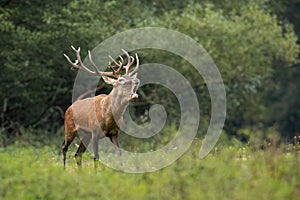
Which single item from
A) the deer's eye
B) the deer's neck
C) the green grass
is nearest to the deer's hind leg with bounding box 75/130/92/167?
the deer's neck

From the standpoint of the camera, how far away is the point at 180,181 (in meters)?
10.2

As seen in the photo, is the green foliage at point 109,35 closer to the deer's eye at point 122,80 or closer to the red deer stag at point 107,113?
the red deer stag at point 107,113

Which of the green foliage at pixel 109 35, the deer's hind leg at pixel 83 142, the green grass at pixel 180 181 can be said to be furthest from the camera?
the green foliage at pixel 109 35

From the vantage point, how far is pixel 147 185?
1034cm

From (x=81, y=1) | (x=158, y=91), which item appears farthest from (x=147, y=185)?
(x=158, y=91)

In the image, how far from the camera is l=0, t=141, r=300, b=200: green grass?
978cm

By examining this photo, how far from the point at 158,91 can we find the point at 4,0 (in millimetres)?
5289

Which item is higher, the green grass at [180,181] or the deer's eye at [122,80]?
the deer's eye at [122,80]

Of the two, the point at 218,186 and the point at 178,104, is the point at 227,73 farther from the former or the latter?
the point at 218,186

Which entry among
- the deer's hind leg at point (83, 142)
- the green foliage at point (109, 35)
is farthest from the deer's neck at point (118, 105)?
the green foliage at point (109, 35)

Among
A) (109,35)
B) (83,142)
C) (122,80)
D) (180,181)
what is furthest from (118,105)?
(109,35)

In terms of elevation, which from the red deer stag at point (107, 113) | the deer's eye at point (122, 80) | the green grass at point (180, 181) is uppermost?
the deer's eye at point (122, 80)

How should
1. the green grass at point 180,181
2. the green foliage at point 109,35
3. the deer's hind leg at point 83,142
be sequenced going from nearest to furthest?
the green grass at point 180,181 < the deer's hind leg at point 83,142 < the green foliage at point 109,35

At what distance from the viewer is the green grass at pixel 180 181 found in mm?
9781
